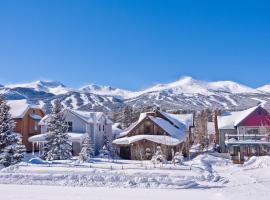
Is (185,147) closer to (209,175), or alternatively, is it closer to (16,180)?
(209,175)

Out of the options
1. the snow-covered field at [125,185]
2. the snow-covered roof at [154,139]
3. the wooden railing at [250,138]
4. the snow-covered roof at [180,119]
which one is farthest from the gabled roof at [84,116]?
the snow-covered field at [125,185]

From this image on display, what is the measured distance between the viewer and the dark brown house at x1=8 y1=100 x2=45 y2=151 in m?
59.5

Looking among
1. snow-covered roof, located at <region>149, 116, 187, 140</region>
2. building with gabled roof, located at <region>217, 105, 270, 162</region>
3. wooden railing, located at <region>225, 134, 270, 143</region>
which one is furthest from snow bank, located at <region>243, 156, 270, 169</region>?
snow-covered roof, located at <region>149, 116, 187, 140</region>

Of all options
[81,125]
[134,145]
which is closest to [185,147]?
[134,145]

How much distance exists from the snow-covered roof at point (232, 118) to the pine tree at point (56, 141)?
23.9 meters

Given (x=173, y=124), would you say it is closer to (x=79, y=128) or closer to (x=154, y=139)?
(x=154, y=139)

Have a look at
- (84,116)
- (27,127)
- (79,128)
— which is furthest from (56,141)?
(27,127)

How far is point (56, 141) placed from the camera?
154 feet

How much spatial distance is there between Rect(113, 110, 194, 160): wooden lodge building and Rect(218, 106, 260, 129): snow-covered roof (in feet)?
18.5

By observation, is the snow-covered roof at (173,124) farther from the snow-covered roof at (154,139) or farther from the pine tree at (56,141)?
the pine tree at (56,141)

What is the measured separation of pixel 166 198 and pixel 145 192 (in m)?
2.46

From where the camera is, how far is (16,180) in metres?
28.0

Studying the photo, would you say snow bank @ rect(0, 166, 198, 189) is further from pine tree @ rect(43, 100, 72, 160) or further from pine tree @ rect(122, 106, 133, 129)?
pine tree @ rect(122, 106, 133, 129)

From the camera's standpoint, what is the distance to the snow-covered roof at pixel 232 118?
192 feet
